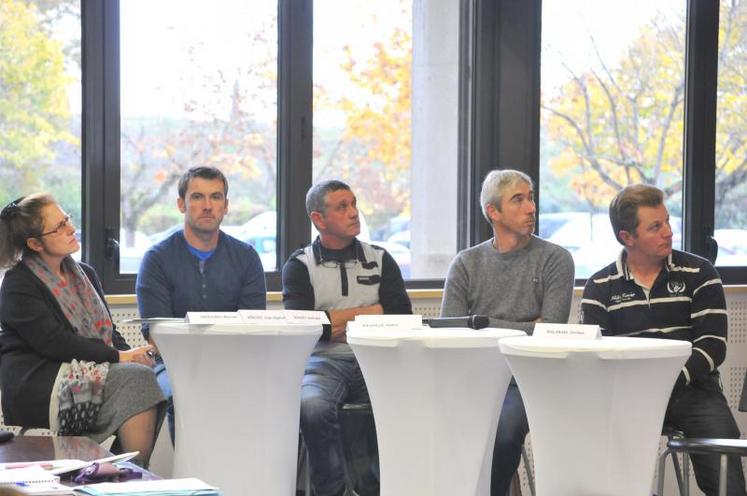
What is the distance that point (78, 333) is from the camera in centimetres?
374

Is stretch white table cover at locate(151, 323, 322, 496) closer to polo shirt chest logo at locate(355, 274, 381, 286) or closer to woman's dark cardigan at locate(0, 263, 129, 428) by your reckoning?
woman's dark cardigan at locate(0, 263, 129, 428)

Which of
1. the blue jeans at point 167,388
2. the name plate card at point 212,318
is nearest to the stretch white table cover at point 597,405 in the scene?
the name plate card at point 212,318

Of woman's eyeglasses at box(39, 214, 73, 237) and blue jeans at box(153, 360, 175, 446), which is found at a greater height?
woman's eyeglasses at box(39, 214, 73, 237)

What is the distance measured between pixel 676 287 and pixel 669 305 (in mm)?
68

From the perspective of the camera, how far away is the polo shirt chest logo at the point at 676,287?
12.6 ft

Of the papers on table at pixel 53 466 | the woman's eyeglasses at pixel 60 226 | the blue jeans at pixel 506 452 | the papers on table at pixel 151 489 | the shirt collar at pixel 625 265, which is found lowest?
the blue jeans at pixel 506 452

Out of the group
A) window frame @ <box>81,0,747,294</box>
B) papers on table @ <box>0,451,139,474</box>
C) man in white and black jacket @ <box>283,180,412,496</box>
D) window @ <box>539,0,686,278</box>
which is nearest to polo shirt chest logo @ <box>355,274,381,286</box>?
man in white and black jacket @ <box>283,180,412,496</box>

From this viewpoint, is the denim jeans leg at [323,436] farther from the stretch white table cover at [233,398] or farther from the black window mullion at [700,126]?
the black window mullion at [700,126]

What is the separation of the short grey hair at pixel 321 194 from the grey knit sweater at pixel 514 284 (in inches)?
20.9

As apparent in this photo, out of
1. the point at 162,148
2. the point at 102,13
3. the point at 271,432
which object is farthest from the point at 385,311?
the point at 102,13

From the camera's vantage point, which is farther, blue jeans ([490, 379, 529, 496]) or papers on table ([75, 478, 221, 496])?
blue jeans ([490, 379, 529, 496])

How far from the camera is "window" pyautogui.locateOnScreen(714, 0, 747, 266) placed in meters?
5.45

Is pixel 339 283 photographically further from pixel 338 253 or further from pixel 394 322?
pixel 394 322

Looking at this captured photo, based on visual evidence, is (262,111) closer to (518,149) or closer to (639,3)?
(518,149)
